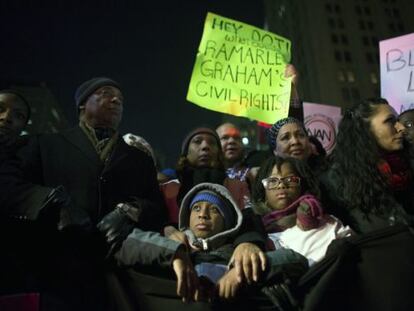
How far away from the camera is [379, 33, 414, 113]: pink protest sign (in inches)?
182

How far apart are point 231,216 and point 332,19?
176 ft

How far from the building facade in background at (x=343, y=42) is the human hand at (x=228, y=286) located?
44.8 m

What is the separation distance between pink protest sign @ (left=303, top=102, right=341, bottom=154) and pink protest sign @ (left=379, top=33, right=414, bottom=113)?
0.88 metres

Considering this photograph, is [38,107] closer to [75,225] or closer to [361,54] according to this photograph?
[361,54]

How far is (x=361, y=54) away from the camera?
161ft

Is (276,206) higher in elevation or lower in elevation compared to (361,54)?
lower

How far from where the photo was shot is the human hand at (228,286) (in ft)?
6.50

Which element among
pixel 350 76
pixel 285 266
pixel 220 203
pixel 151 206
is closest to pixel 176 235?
pixel 151 206

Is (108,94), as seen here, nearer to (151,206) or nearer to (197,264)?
(151,206)

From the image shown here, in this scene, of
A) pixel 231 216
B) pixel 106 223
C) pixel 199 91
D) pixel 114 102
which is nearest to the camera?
pixel 106 223

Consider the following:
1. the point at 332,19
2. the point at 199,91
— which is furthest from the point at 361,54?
the point at 199,91

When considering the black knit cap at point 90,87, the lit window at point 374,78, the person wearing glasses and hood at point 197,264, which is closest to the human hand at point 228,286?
the person wearing glasses and hood at point 197,264

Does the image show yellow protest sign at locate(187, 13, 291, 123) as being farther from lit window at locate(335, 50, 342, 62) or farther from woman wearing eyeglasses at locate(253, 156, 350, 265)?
lit window at locate(335, 50, 342, 62)

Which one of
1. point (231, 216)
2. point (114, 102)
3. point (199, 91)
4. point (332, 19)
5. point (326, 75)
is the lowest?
point (231, 216)
